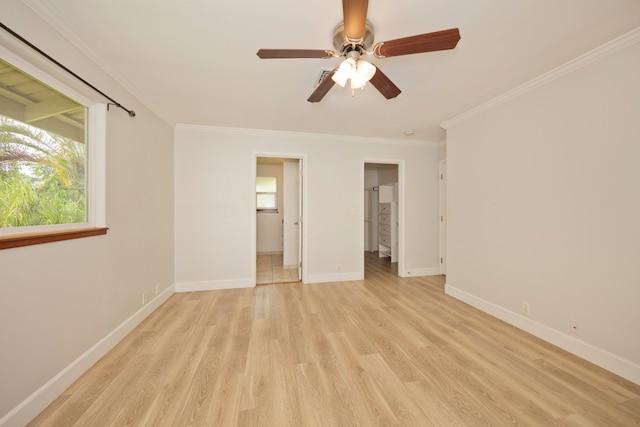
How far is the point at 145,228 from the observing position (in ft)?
8.55

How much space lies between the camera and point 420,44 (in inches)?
50.9

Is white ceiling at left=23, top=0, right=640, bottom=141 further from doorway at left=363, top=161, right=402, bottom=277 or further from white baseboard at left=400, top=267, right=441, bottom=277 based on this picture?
white baseboard at left=400, top=267, right=441, bottom=277

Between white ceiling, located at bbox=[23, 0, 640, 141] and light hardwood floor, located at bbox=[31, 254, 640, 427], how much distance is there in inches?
96.0

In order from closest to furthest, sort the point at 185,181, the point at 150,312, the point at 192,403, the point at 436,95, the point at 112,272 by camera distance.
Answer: the point at 192,403
the point at 112,272
the point at 436,95
the point at 150,312
the point at 185,181

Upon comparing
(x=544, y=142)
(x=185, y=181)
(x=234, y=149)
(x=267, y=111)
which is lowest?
(x=185, y=181)

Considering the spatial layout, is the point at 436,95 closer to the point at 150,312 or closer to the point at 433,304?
the point at 433,304

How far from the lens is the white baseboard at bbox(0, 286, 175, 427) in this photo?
126cm

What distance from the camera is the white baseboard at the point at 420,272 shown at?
4.17m

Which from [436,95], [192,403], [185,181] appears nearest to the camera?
[192,403]

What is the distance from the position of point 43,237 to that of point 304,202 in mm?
2817

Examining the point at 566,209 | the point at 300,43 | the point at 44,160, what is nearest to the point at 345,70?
the point at 300,43

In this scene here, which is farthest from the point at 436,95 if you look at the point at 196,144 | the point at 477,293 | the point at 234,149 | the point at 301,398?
the point at 196,144

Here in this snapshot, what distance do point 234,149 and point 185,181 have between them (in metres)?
0.86

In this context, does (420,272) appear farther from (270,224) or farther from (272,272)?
(270,224)
